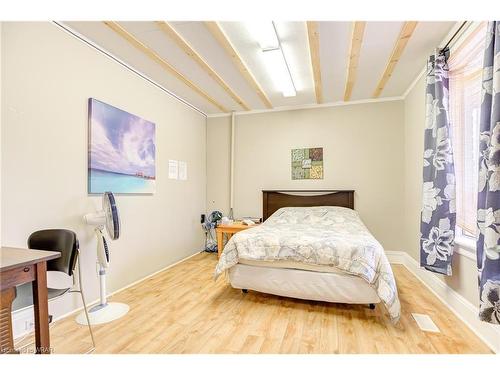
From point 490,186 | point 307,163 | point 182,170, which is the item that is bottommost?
point 490,186

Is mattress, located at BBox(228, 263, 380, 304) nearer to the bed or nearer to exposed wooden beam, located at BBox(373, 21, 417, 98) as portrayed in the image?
the bed

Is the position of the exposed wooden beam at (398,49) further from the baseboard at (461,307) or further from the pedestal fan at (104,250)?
the pedestal fan at (104,250)

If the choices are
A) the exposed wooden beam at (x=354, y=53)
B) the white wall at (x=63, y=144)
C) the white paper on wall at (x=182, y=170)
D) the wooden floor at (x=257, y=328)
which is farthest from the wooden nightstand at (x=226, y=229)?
the exposed wooden beam at (x=354, y=53)

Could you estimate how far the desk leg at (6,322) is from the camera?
1337 mm

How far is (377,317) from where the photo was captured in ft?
6.67

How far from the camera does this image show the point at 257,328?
1.90m

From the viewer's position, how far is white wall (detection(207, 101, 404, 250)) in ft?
12.0

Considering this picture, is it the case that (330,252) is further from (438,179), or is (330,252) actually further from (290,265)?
(438,179)

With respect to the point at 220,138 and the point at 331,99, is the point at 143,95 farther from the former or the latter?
the point at 331,99

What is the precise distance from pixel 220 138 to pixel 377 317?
3.48 m

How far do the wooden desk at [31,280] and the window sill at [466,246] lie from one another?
2733 mm

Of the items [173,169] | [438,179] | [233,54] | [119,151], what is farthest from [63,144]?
[438,179]

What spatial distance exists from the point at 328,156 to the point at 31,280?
3667mm
